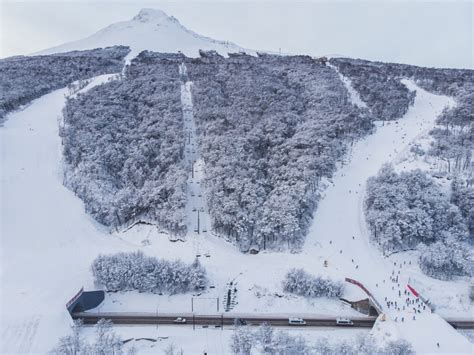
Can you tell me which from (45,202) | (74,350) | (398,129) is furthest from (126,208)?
(398,129)

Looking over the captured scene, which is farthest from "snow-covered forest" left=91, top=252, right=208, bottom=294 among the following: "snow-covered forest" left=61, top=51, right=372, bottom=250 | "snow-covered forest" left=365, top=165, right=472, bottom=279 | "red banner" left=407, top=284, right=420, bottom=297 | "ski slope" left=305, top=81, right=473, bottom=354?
"snow-covered forest" left=365, top=165, right=472, bottom=279

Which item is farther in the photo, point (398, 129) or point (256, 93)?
point (256, 93)

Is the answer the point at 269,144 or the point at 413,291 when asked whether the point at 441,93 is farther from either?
the point at 413,291

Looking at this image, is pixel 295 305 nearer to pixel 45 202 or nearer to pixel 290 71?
pixel 45 202

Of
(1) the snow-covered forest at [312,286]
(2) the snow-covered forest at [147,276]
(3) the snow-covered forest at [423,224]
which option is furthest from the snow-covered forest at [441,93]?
(2) the snow-covered forest at [147,276]

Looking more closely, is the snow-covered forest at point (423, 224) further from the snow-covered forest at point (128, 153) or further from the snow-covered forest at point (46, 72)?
the snow-covered forest at point (46, 72)

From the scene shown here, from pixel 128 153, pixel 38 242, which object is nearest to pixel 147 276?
pixel 38 242

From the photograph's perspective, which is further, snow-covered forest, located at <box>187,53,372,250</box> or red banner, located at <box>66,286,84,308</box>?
snow-covered forest, located at <box>187,53,372,250</box>

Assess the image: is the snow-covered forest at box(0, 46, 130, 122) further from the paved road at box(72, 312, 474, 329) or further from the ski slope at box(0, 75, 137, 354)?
the paved road at box(72, 312, 474, 329)
